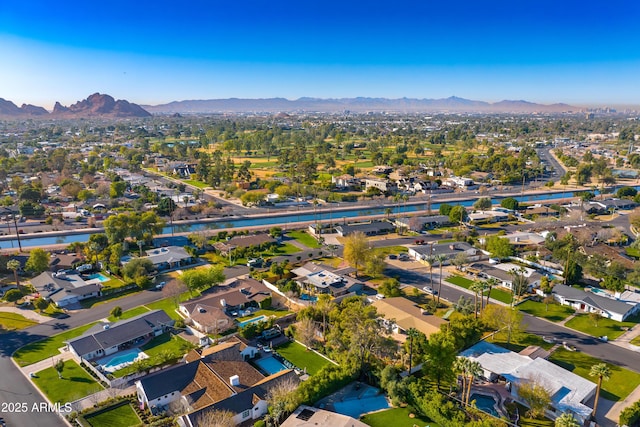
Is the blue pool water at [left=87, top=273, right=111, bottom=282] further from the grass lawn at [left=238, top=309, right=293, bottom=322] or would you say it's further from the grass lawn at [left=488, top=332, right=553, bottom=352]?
the grass lawn at [left=488, top=332, right=553, bottom=352]

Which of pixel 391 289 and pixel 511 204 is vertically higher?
pixel 511 204

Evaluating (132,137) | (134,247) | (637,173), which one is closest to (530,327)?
(134,247)

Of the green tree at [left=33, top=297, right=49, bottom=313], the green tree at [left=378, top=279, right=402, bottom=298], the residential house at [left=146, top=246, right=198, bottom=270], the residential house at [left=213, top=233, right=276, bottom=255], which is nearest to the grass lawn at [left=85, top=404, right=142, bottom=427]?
the green tree at [left=33, top=297, right=49, bottom=313]

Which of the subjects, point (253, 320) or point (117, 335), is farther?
point (253, 320)

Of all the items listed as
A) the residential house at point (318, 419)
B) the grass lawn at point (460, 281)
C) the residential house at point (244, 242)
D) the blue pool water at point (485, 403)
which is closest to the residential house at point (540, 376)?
the blue pool water at point (485, 403)

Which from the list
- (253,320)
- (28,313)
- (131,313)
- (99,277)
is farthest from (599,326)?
(28,313)

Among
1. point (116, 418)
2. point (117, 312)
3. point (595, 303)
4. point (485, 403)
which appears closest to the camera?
point (116, 418)

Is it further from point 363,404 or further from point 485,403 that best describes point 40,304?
point 485,403

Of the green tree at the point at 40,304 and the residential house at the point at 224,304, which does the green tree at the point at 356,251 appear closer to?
the residential house at the point at 224,304
